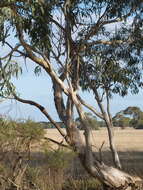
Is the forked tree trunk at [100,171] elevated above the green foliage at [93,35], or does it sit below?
below

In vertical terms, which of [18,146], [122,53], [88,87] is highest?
[122,53]

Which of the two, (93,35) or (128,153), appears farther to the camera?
(128,153)

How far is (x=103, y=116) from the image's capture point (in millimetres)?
13578

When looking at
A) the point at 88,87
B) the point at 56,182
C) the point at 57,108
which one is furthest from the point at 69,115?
the point at 88,87

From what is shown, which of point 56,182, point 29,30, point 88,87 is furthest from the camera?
point 88,87

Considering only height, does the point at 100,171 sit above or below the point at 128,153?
below

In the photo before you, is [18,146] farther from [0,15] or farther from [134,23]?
[134,23]

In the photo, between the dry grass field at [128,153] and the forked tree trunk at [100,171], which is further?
the dry grass field at [128,153]

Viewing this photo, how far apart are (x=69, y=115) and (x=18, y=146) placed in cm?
236

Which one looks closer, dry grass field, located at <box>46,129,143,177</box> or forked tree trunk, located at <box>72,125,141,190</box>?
forked tree trunk, located at <box>72,125,141,190</box>

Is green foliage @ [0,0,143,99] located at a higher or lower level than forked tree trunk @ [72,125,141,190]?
higher

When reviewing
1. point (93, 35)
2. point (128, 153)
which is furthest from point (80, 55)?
point (128, 153)

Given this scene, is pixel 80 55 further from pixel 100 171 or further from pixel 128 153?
pixel 128 153

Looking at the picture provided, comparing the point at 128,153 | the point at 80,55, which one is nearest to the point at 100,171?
the point at 80,55
